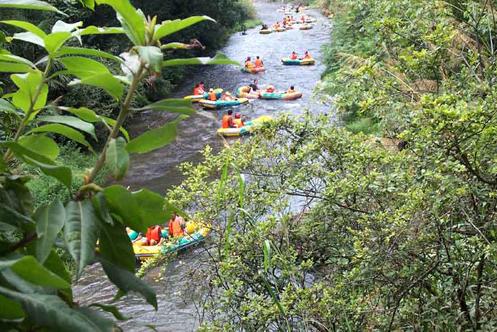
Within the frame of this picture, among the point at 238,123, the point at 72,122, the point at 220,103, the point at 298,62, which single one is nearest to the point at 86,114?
the point at 72,122

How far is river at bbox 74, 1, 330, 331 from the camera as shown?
18.8 feet

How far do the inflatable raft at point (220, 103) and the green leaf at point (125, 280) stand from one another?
12.8 m

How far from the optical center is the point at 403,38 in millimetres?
3230

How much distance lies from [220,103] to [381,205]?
10875mm

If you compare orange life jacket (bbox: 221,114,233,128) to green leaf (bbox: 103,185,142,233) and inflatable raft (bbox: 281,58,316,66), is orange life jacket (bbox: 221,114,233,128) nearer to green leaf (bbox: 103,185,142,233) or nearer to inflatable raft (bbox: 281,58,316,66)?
inflatable raft (bbox: 281,58,316,66)

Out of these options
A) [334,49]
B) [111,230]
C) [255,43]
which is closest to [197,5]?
[255,43]

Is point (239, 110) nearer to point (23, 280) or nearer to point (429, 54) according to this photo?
point (429, 54)

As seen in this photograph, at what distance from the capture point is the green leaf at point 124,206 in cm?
77

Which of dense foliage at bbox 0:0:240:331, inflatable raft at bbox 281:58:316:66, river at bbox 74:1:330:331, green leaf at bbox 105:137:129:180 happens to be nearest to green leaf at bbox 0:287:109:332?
dense foliage at bbox 0:0:240:331

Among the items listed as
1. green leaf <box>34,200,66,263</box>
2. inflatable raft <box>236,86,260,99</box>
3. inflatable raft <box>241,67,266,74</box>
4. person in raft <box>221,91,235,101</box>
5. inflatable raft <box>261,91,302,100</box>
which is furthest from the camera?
inflatable raft <box>241,67,266,74</box>

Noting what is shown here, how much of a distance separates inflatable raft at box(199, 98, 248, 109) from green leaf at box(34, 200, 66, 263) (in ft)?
42.1

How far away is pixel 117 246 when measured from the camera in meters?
0.81

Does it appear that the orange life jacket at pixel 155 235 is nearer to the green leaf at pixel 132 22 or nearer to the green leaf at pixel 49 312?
the green leaf at pixel 132 22

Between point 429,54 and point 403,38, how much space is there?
1.47ft
